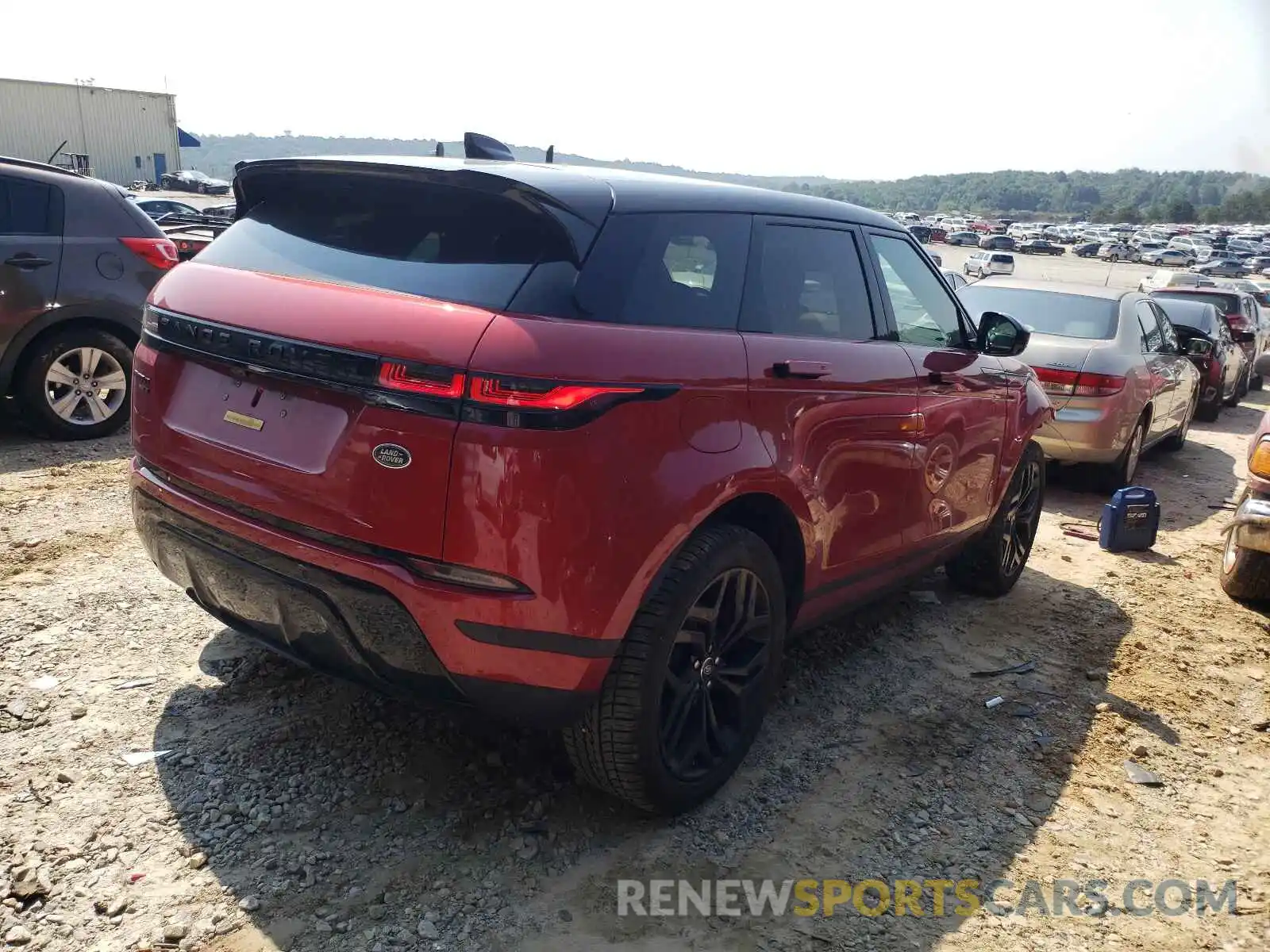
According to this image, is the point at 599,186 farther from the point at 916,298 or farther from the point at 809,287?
the point at 916,298

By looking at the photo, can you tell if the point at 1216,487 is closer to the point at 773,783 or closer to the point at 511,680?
the point at 773,783

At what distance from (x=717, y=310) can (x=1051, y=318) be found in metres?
5.84

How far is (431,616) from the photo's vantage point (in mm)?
2400

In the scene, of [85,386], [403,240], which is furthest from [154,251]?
[403,240]

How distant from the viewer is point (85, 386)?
A: 665cm

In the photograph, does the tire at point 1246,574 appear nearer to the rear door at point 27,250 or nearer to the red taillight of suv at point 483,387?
the red taillight of suv at point 483,387

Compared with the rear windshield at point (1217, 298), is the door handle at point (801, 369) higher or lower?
higher

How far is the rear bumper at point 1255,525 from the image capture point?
4852mm

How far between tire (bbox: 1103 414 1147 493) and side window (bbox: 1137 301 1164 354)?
1.91ft

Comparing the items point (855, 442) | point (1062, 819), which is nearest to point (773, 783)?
point (1062, 819)

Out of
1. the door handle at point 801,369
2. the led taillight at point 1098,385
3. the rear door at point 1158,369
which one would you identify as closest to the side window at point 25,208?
the door handle at point 801,369

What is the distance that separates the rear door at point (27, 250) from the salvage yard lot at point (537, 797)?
7.07ft

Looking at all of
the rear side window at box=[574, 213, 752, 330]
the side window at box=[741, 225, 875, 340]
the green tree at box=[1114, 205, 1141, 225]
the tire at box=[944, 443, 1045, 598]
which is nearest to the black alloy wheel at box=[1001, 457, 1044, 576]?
the tire at box=[944, 443, 1045, 598]

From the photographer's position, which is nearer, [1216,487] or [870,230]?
[870,230]
